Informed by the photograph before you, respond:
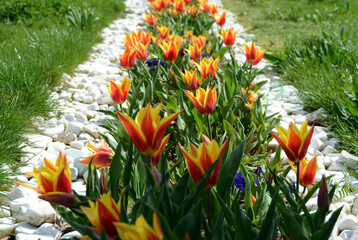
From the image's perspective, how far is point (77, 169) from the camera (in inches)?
77.6

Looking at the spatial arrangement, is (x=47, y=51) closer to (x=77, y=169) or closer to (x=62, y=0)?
(x=77, y=169)

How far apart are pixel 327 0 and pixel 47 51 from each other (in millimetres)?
5561

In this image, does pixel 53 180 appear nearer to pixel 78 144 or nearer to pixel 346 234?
pixel 346 234

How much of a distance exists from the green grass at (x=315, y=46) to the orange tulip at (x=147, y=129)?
4.68 ft

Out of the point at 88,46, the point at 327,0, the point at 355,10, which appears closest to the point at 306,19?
the point at 355,10

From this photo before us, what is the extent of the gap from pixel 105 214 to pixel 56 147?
1.51 meters

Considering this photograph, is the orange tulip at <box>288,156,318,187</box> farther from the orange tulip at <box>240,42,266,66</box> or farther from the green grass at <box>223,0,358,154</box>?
the orange tulip at <box>240,42,266,66</box>

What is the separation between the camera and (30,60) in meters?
2.87

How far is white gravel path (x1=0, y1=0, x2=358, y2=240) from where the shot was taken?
1505mm

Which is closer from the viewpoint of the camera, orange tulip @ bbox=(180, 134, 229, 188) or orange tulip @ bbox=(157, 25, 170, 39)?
orange tulip @ bbox=(180, 134, 229, 188)

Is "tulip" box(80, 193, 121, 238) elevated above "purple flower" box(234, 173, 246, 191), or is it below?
above

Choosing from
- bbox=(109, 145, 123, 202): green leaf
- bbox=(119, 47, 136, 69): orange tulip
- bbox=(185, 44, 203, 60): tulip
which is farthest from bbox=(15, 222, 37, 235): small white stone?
bbox=(185, 44, 203, 60): tulip

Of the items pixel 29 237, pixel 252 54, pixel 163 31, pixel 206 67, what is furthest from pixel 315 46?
pixel 29 237

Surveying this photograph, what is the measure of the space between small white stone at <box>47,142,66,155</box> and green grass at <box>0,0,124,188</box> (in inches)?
6.1
